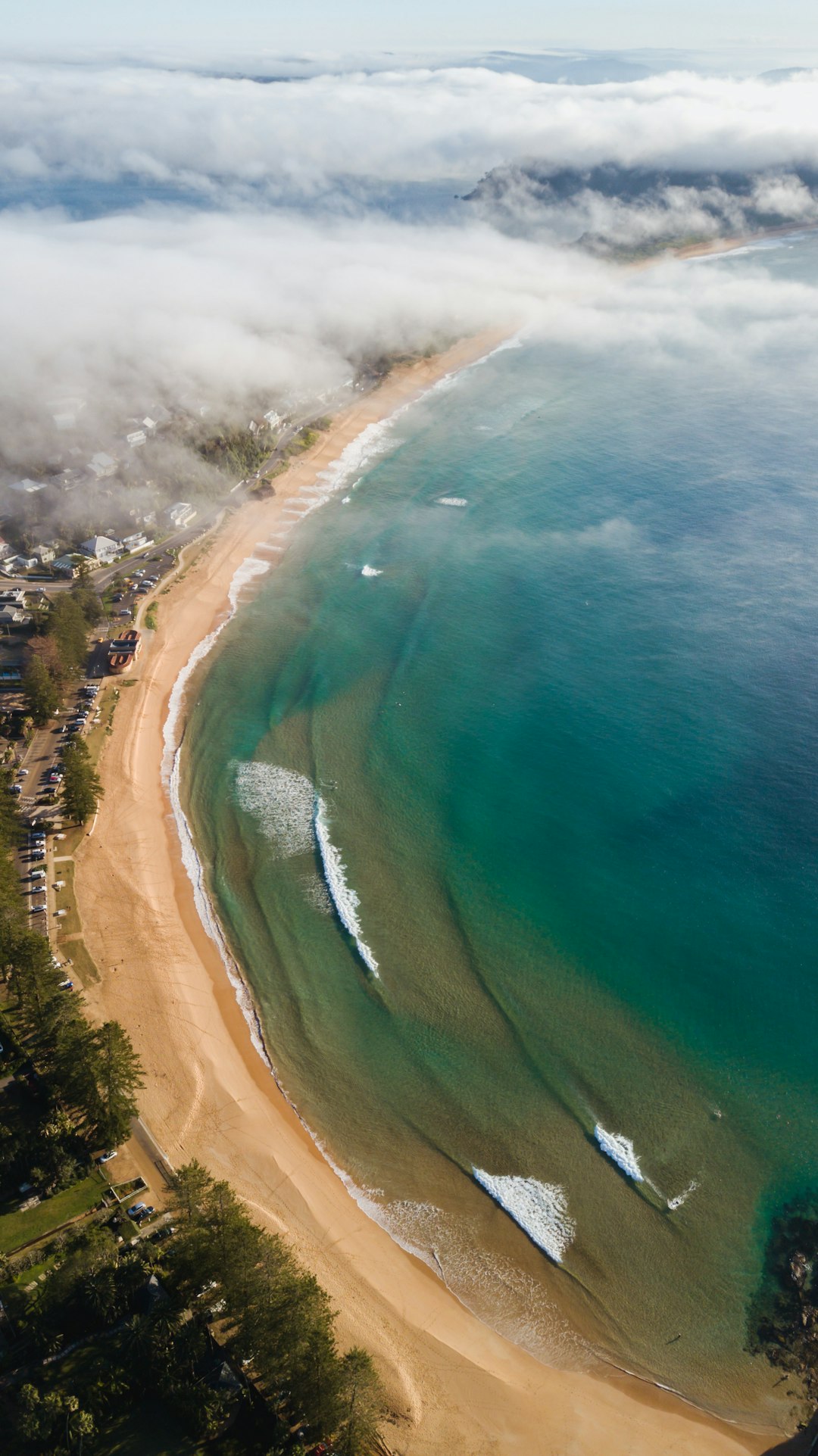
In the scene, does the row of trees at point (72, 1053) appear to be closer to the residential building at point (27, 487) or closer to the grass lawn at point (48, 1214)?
the grass lawn at point (48, 1214)

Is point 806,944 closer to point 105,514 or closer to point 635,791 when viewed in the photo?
point 635,791

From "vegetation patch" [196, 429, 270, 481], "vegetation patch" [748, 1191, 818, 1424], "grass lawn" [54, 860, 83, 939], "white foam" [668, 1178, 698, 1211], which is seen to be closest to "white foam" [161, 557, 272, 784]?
"grass lawn" [54, 860, 83, 939]

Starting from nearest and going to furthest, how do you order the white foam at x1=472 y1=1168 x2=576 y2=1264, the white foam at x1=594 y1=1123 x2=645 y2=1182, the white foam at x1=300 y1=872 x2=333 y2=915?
the white foam at x1=472 y1=1168 x2=576 y2=1264 → the white foam at x1=594 y1=1123 x2=645 y2=1182 → the white foam at x1=300 y1=872 x2=333 y2=915

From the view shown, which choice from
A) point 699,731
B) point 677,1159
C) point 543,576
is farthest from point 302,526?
point 677,1159

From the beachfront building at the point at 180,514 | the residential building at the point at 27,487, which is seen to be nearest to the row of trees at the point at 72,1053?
the beachfront building at the point at 180,514

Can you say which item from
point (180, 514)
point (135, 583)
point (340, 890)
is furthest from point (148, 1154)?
point (180, 514)

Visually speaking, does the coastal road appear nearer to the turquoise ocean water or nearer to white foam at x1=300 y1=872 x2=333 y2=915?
the turquoise ocean water

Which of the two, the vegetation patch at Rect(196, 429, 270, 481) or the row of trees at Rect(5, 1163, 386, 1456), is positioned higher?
the vegetation patch at Rect(196, 429, 270, 481)
